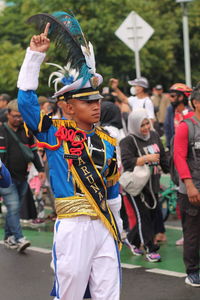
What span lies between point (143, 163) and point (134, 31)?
6099 millimetres

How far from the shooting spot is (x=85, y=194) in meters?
5.34

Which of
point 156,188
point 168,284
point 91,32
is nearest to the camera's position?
point 168,284

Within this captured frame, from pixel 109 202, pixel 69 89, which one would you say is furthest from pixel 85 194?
pixel 69 89

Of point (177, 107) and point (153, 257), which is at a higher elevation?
point (177, 107)

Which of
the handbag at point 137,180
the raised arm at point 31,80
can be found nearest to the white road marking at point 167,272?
the handbag at point 137,180

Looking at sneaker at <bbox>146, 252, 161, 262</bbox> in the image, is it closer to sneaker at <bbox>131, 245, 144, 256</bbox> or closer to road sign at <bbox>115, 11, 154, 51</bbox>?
sneaker at <bbox>131, 245, 144, 256</bbox>

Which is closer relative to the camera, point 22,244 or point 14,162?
point 22,244

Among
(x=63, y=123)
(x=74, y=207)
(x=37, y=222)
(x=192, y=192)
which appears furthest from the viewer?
(x=37, y=222)

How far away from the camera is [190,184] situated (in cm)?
738

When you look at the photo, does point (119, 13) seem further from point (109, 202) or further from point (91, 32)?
point (109, 202)

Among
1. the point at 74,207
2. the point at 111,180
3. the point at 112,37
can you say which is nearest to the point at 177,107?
the point at 111,180

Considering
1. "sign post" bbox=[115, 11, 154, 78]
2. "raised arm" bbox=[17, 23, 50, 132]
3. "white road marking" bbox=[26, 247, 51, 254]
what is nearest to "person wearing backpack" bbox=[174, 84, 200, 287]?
"white road marking" bbox=[26, 247, 51, 254]

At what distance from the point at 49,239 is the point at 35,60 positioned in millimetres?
5414

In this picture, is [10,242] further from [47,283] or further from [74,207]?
[74,207]
